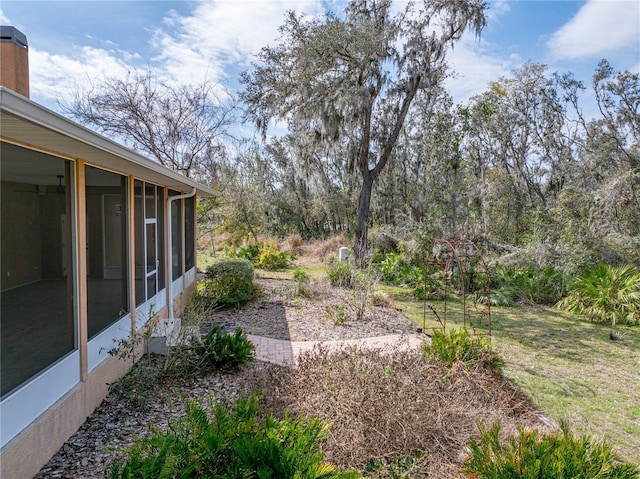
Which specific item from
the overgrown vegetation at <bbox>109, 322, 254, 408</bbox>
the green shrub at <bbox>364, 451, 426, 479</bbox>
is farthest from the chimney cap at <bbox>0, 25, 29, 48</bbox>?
the green shrub at <bbox>364, 451, 426, 479</bbox>

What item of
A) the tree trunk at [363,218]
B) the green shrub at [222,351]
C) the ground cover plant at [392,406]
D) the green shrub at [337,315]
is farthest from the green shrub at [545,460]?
the tree trunk at [363,218]

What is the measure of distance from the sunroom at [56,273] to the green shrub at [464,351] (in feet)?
11.2

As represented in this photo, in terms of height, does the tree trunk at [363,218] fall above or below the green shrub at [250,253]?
above

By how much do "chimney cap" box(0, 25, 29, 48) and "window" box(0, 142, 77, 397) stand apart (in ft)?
5.23

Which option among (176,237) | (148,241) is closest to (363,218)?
(176,237)

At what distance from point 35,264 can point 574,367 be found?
620cm

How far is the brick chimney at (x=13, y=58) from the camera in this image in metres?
3.64

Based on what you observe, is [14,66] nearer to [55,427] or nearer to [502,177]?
[55,427]

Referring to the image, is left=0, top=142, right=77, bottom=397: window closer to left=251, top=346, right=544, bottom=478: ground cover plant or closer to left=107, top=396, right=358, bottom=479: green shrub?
left=107, top=396, right=358, bottom=479: green shrub

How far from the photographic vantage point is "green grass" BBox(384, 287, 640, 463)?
12.9 feet

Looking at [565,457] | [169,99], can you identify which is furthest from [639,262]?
[169,99]

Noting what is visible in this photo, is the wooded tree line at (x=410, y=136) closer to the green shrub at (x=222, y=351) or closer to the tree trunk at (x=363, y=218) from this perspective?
the tree trunk at (x=363, y=218)

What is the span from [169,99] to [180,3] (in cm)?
352

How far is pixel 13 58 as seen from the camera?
369cm
